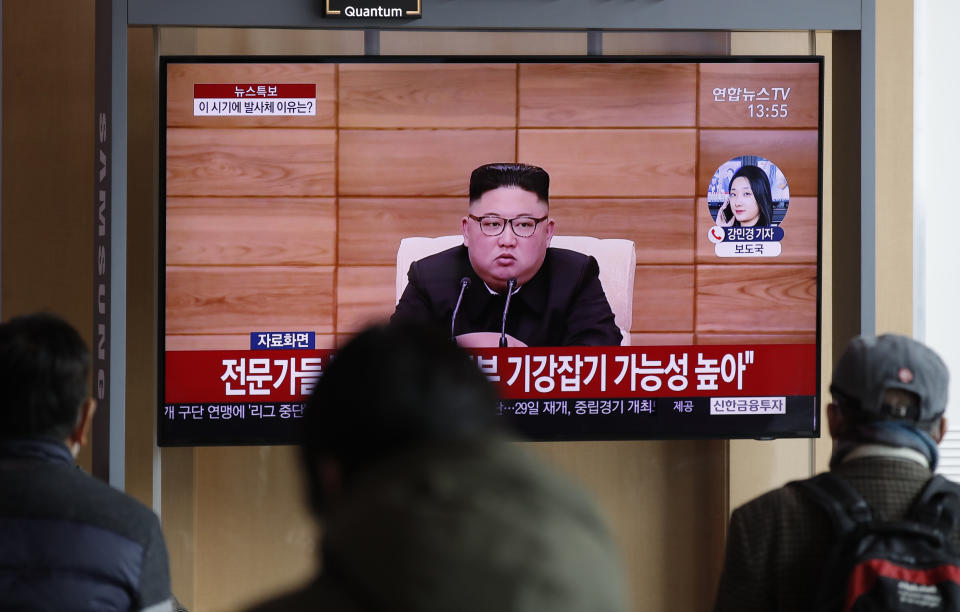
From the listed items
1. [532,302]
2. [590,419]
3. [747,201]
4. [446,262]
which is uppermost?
[747,201]

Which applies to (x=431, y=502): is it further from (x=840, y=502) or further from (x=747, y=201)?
(x=747, y=201)

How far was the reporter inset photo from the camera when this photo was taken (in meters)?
3.78

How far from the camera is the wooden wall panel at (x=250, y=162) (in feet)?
12.1

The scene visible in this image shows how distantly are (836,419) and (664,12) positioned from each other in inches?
89.6

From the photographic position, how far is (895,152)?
4.22m

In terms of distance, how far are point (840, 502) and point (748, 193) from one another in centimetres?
222

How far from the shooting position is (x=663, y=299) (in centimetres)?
379

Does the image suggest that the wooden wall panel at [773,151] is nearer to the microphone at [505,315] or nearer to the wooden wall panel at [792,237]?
the wooden wall panel at [792,237]

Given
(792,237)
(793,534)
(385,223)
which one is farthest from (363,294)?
(793,534)

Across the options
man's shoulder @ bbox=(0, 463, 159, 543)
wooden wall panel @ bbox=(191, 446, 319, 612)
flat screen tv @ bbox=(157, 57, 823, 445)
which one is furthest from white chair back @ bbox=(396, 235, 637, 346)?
man's shoulder @ bbox=(0, 463, 159, 543)

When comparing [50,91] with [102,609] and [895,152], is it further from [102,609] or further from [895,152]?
[895,152]

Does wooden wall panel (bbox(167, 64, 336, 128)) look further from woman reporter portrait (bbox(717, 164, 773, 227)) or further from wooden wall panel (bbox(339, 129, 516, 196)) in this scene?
woman reporter portrait (bbox(717, 164, 773, 227))

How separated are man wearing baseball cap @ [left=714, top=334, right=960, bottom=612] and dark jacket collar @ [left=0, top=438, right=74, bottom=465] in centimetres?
125

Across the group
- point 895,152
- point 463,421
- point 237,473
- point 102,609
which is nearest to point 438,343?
point 463,421
